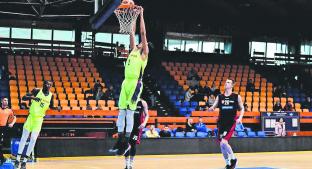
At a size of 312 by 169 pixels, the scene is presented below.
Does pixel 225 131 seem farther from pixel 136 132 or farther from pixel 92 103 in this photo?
pixel 92 103

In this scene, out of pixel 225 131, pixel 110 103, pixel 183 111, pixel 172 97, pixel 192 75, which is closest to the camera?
pixel 225 131

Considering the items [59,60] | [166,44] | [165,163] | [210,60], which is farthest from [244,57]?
[165,163]

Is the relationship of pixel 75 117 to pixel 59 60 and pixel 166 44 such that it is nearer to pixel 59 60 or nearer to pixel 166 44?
pixel 59 60

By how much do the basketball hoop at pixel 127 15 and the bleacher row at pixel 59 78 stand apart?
31.4ft

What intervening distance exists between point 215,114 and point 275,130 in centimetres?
257

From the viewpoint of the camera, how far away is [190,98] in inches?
893

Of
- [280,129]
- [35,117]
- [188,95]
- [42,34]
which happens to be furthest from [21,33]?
[35,117]

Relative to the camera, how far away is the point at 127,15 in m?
10.3

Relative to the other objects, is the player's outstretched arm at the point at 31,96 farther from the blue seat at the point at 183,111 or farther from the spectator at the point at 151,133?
the blue seat at the point at 183,111

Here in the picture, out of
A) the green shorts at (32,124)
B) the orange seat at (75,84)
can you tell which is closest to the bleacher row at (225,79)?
the orange seat at (75,84)

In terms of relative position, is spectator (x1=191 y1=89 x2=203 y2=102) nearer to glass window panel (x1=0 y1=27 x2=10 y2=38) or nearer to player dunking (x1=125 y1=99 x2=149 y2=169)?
player dunking (x1=125 y1=99 x2=149 y2=169)

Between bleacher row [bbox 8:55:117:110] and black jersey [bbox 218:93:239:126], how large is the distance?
371 inches

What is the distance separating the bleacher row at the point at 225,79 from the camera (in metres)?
23.8

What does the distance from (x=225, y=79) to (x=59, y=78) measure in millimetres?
8840
